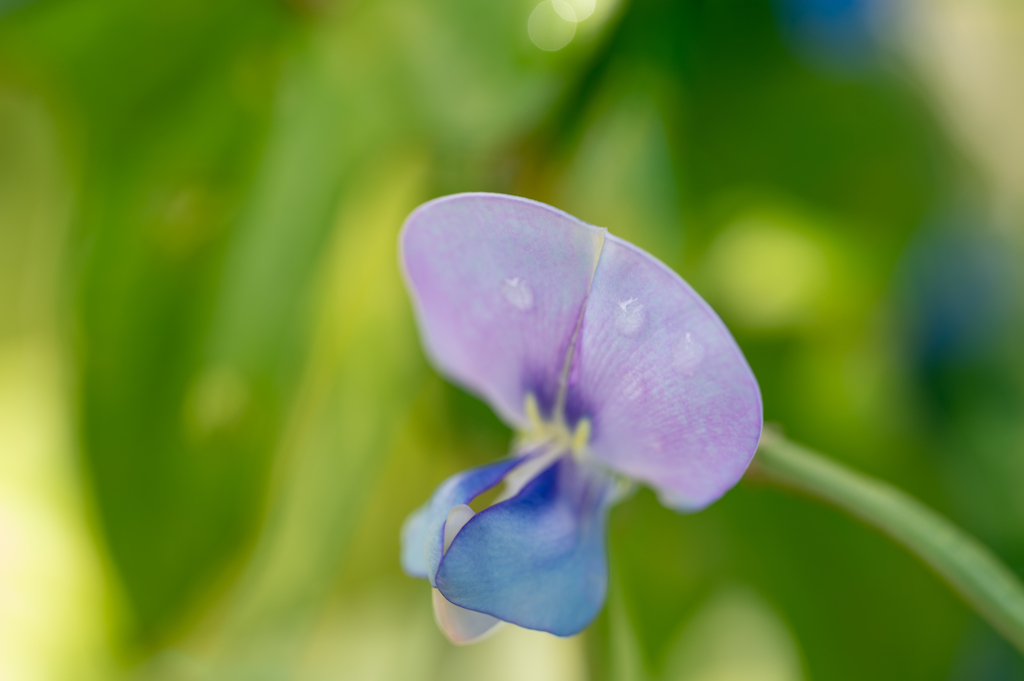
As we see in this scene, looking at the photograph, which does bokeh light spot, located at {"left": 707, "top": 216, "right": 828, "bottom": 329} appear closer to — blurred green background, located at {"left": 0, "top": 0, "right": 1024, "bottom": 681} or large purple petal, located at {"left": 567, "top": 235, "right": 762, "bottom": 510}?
blurred green background, located at {"left": 0, "top": 0, "right": 1024, "bottom": 681}

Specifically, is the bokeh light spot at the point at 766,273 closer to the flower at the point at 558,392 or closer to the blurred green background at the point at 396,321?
the blurred green background at the point at 396,321

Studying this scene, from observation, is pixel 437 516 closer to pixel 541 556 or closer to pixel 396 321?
pixel 541 556

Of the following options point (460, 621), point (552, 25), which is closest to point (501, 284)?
point (460, 621)

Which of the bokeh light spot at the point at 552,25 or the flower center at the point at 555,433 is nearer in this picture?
the flower center at the point at 555,433

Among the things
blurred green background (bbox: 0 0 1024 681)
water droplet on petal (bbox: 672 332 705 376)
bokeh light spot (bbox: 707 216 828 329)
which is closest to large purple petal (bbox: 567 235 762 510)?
water droplet on petal (bbox: 672 332 705 376)

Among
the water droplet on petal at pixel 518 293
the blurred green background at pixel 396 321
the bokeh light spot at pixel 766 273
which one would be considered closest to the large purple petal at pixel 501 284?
the water droplet on petal at pixel 518 293

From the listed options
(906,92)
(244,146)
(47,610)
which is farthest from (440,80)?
(47,610)

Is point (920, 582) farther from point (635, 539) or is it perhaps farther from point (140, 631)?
point (140, 631)

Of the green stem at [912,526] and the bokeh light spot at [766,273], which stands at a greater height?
the green stem at [912,526]
